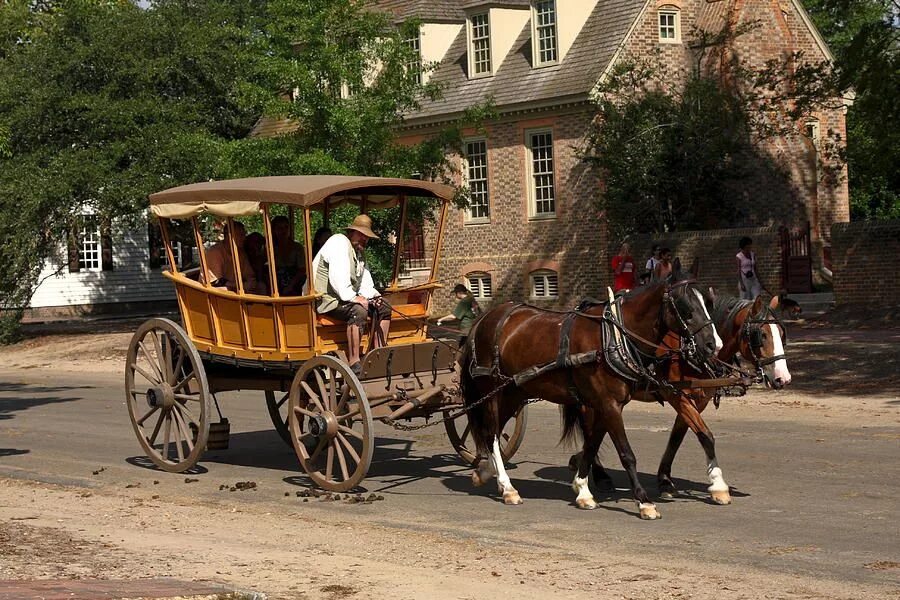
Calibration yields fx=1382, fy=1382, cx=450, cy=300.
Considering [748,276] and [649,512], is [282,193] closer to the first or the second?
[649,512]

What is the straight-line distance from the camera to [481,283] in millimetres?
39344

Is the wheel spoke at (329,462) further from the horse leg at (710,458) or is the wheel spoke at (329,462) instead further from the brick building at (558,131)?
the brick building at (558,131)

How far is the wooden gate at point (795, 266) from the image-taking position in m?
A: 31.3

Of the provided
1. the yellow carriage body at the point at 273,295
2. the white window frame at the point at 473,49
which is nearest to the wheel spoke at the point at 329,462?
the yellow carriage body at the point at 273,295

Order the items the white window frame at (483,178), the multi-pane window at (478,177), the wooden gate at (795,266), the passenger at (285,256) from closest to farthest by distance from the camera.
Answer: the passenger at (285,256) < the wooden gate at (795,266) < the white window frame at (483,178) < the multi-pane window at (478,177)

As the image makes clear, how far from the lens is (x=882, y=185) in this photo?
46781 millimetres

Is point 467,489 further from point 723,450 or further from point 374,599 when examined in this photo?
point 374,599

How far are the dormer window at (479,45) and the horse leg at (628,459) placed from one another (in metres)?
29.1

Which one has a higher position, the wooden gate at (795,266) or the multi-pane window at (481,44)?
the multi-pane window at (481,44)

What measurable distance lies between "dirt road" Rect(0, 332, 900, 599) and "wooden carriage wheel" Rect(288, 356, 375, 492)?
30cm

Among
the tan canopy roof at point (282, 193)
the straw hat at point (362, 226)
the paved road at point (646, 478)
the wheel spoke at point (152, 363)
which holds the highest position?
the tan canopy roof at point (282, 193)

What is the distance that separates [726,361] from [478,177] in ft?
93.7

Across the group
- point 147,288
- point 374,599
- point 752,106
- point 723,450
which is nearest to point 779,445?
point 723,450

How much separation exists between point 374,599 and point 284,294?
18.5ft
